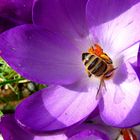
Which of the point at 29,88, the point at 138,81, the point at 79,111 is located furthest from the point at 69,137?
the point at 29,88

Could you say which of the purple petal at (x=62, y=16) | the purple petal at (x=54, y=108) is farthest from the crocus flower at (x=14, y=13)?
the purple petal at (x=54, y=108)

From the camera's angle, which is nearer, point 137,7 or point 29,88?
point 137,7

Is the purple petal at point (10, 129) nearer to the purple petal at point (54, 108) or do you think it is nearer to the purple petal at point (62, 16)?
the purple petal at point (54, 108)

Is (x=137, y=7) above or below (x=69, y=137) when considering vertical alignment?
above

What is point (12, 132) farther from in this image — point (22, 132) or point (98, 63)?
point (98, 63)

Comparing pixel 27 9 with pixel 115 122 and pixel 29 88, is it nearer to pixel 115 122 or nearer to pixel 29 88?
pixel 115 122

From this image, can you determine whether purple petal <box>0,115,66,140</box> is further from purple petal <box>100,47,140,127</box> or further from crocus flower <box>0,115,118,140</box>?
purple petal <box>100,47,140,127</box>
